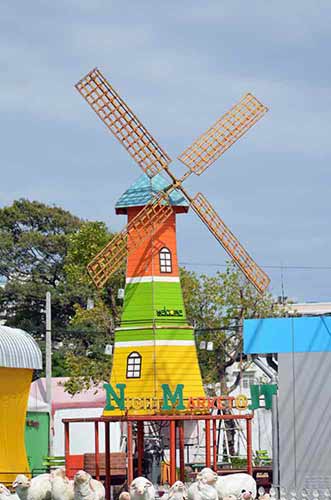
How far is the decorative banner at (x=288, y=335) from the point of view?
30828mm

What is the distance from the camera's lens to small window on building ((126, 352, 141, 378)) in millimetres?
39500

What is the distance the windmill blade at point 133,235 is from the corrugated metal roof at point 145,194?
301mm

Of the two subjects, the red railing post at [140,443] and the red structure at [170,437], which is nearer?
the red structure at [170,437]

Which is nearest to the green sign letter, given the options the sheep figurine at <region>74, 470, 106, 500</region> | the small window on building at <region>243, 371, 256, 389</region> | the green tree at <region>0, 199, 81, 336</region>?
the sheep figurine at <region>74, 470, 106, 500</region>

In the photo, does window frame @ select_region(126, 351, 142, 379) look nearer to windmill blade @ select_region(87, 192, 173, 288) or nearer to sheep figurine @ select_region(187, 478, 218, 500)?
windmill blade @ select_region(87, 192, 173, 288)


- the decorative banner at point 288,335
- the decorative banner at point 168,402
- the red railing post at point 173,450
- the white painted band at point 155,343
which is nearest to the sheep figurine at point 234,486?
the decorative banner at point 288,335

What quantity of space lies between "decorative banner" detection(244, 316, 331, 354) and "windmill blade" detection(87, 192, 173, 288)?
9.11 metres

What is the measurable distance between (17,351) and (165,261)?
5.32 metres

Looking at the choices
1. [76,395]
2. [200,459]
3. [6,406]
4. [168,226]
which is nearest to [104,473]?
[6,406]

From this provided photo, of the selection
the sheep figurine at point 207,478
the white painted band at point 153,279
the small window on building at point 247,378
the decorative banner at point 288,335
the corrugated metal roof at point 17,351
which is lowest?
the sheep figurine at point 207,478

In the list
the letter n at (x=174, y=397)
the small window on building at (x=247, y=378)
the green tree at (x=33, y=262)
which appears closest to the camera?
the letter n at (x=174, y=397)

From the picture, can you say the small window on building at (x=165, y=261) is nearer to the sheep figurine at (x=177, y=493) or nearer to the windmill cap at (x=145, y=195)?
the windmill cap at (x=145, y=195)

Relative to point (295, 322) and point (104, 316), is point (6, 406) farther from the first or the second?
point (104, 316)

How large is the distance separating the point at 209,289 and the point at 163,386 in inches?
699
